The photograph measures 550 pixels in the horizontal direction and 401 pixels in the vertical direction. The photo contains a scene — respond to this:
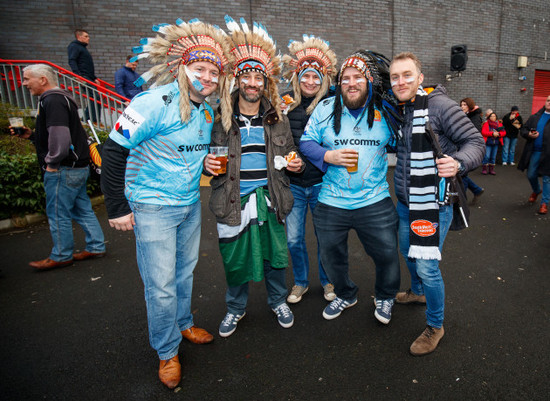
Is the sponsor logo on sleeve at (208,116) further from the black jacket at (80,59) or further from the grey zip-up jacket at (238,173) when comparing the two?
the black jacket at (80,59)

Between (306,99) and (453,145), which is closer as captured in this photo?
(453,145)

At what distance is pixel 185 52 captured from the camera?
238 cm

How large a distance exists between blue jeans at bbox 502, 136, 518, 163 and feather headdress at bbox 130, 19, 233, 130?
457 inches

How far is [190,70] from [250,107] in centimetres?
54

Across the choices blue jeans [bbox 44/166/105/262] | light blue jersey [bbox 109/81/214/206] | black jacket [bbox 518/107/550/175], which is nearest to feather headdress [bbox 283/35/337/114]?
light blue jersey [bbox 109/81/214/206]

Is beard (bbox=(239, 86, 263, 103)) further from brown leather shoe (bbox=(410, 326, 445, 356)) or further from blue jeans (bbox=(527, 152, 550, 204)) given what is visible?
blue jeans (bbox=(527, 152, 550, 204))

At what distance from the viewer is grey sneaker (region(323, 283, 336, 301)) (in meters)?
3.30

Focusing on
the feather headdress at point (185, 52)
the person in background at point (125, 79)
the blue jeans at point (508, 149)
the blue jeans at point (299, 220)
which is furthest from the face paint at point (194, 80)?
the blue jeans at point (508, 149)

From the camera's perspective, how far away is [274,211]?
9.01ft

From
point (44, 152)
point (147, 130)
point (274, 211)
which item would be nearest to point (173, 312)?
point (274, 211)

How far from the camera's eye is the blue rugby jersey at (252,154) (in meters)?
2.64

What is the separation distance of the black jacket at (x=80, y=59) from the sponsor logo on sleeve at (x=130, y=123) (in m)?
7.14

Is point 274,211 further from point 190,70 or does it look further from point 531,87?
point 531,87

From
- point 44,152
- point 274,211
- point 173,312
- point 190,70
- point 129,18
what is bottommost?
point 173,312
